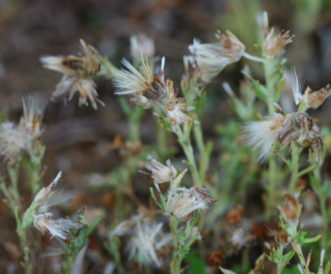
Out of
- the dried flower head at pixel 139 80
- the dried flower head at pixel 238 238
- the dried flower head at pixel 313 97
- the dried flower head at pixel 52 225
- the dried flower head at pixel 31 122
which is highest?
the dried flower head at pixel 313 97

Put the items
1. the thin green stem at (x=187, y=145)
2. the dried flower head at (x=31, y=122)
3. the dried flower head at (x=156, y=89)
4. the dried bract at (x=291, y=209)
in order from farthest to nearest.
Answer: the dried flower head at (x=31, y=122) → the thin green stem at (x=187, y=145) → the dried flower head at (x=156, y=89) → the dried bract at (x=291, y=209)

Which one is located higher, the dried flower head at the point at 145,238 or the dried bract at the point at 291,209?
the dried bract at the point at 291,209

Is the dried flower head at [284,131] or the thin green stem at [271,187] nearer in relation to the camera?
the dried flower head at [284,131]

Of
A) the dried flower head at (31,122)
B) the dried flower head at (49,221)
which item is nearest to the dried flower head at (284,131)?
the dried flower head at (49,221)

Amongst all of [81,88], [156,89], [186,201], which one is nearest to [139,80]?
[156,89]

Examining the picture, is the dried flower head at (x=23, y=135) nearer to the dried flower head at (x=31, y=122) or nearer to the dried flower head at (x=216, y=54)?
the dried flower head at (x=31, y=122)

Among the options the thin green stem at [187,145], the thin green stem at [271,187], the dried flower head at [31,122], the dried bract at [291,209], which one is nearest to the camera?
the dried bract at [291,209]

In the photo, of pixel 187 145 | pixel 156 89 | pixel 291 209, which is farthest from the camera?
pixel 187 145

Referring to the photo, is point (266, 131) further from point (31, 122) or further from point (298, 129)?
point (31, 122)
